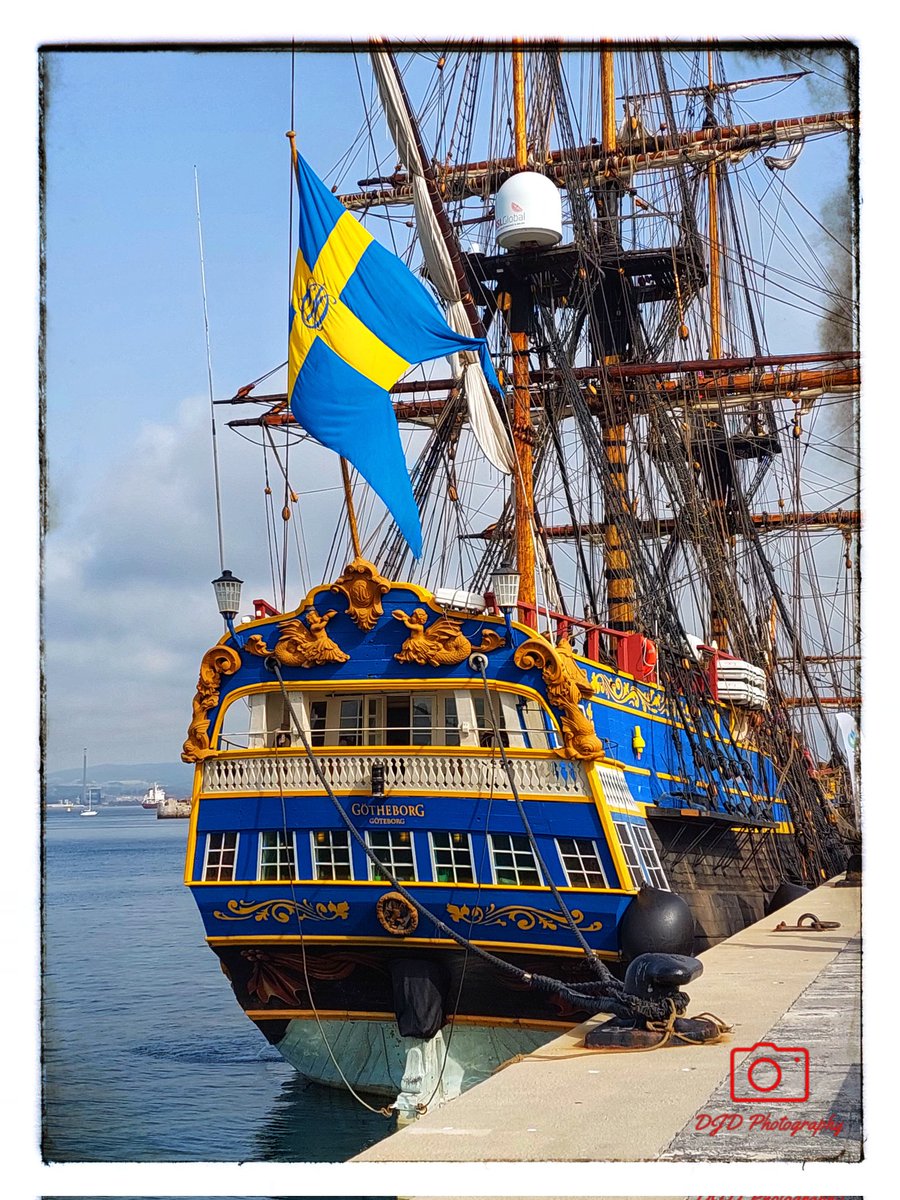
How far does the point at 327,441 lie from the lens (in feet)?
48.8

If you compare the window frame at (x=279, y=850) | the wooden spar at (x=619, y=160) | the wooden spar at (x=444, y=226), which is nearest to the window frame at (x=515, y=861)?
the window frame at (x=279, y=850)

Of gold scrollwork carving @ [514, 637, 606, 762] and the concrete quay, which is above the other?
gold scrollwork carving @ [514, 637, 606, 762]

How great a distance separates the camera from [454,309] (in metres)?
19.4

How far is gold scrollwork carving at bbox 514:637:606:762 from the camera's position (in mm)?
15484

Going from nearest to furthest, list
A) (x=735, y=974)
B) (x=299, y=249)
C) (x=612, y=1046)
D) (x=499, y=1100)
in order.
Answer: (x=499, y=1100) → (x=612, y=1046) → (x=735, y=974) → (x=299, y=249)

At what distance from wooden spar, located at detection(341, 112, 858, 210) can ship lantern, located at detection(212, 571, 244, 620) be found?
9.93 meters

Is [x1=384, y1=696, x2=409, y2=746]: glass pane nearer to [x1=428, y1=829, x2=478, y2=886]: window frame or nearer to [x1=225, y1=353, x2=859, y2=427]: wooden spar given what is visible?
[x1=428, y1=829, x2=478, y2=886]: window frame

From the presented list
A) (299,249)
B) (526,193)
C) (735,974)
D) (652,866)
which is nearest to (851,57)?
(299,249)

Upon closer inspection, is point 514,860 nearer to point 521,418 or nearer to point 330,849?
point 330,849

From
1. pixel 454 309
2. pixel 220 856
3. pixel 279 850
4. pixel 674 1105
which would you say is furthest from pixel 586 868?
pixel 454 309

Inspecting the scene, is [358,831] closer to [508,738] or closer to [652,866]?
[508,738]

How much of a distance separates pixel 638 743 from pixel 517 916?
140 inches

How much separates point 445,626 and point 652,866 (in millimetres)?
3721

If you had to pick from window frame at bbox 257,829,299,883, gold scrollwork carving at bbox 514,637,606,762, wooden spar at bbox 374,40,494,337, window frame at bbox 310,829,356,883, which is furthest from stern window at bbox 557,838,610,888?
wooden spar at bbox 374,40,494,337
